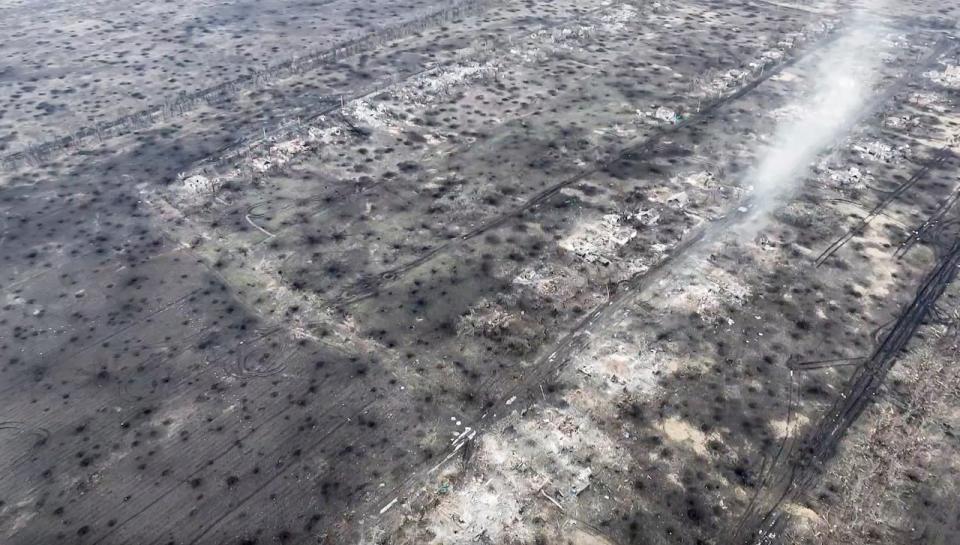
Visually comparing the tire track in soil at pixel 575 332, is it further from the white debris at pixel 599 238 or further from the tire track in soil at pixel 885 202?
the tire track in soil at pixel 885 202

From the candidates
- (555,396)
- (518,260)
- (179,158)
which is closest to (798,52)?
(518,260)

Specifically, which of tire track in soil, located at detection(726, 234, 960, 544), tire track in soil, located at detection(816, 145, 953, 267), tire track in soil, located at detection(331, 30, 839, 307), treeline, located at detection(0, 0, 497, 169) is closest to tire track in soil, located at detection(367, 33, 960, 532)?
tire track in soil, located at detection(331, 30, 839, 307)

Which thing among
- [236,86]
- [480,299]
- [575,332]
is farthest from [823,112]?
[236,86]

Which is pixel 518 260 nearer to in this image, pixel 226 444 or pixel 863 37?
pixel 226 444

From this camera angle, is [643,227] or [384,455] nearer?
[384,455]

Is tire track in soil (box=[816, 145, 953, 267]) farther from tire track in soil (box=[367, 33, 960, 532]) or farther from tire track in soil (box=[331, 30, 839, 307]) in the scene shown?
tire track in soil (box=[331, 30, 839, 307])
